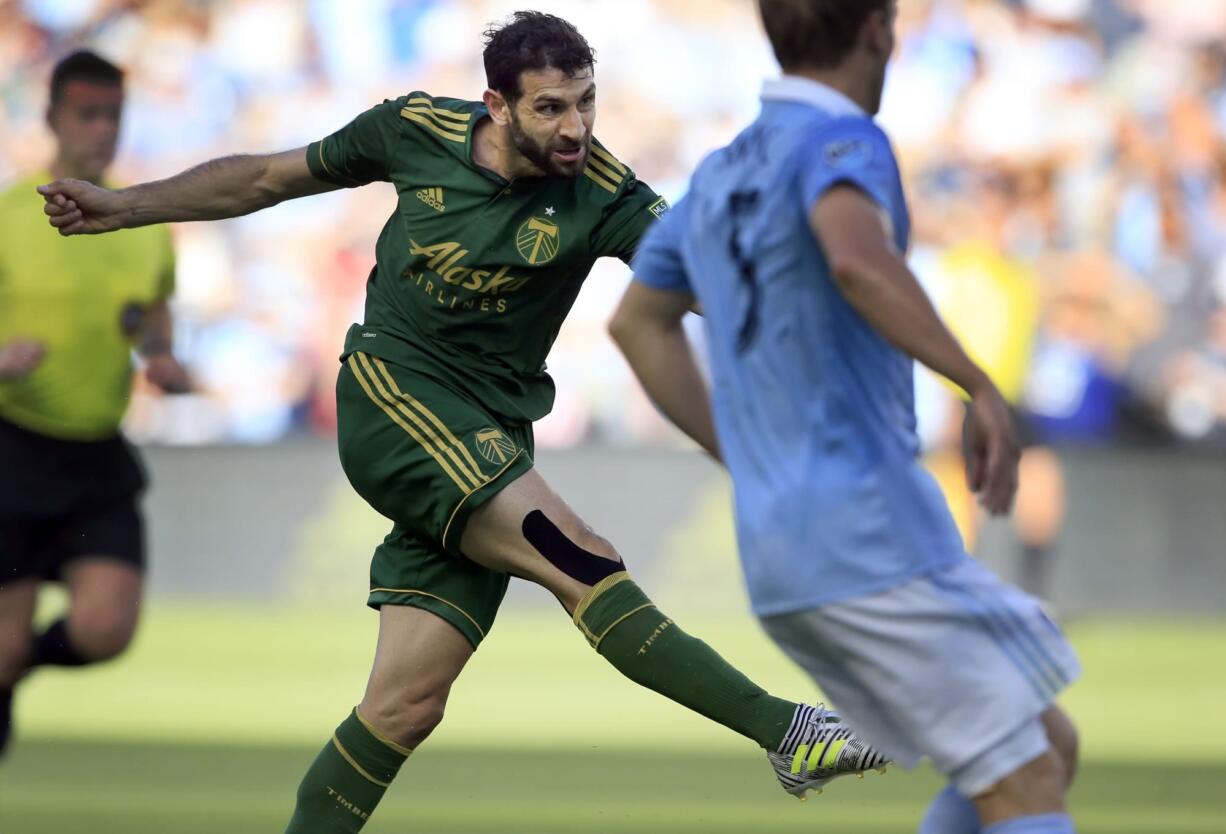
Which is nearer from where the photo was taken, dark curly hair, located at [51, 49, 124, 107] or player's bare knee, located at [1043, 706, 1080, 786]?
player's bare knee, located at [1043, 706, 1080, 786]

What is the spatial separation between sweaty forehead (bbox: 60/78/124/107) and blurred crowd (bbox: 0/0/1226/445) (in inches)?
293

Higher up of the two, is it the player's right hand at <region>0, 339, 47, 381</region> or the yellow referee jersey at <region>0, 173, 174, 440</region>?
the yellow referee jersey at <region>0, 173, 174, 440</region>

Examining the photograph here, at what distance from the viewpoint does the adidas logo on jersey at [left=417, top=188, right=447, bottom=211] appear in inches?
205

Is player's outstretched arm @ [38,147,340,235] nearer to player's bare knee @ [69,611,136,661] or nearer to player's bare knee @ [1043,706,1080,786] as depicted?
player's bare knee @ [69,611,136,661]

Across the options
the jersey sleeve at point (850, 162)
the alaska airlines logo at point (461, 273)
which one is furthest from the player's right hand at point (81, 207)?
the jersey sleeve at point (850, 162)

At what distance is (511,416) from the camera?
17.5 feet

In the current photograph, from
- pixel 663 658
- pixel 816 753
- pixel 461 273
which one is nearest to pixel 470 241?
pixel 461 273

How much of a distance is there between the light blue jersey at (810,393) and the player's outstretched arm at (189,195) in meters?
2.09

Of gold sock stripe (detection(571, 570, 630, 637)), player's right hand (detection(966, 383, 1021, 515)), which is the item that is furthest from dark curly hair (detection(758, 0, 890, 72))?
gold sock stripe (detection(571, 570, 630, 637))

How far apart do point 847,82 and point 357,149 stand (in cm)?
209

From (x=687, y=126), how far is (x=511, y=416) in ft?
33.6

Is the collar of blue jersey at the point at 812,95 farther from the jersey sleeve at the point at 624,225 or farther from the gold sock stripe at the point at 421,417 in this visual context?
the gold sock stripe at the point at 421,417

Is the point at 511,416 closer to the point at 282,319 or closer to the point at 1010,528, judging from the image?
the point at 1010,528

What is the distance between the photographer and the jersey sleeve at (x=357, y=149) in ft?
17.3
